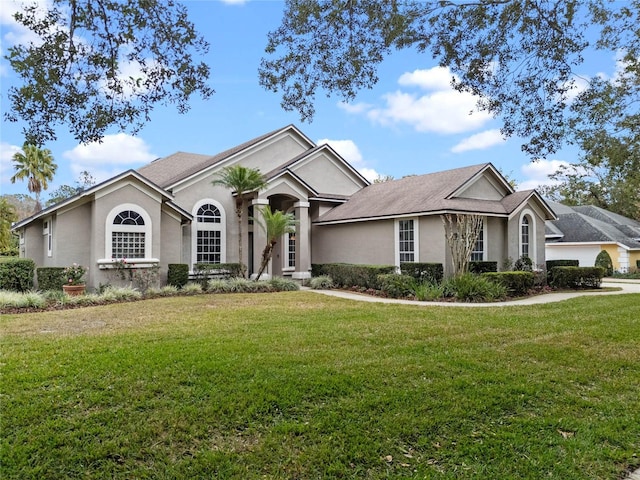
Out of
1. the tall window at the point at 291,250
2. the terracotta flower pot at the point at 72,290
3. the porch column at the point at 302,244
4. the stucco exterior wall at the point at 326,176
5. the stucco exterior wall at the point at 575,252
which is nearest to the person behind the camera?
the terracotta flower pot at the point at 72,290

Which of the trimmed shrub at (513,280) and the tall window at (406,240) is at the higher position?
the tall window at (406,240)

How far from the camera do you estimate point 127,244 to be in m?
16.3

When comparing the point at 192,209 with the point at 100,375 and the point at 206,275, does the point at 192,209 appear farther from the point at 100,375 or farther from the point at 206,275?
the point at 100,375

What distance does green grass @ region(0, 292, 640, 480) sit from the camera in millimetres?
3932

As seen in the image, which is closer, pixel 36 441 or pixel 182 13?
pixel 36 441

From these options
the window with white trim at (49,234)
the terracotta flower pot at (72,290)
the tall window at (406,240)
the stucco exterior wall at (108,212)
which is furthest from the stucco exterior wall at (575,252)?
the window with white trim at (49,234)

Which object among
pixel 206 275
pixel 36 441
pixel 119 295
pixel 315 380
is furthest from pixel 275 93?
pixel 206 275

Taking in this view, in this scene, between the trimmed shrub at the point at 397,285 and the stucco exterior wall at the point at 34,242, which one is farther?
the stucco exterior wall at the point at 34,242

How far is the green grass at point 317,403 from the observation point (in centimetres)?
393

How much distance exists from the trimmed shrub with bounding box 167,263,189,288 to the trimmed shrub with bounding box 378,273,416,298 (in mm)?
7755

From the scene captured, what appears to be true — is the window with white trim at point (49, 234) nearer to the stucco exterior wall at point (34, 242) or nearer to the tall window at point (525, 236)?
the stucco exterior wall at point (34, 242)

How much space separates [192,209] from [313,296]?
777 cm

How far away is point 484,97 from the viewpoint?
360 inches

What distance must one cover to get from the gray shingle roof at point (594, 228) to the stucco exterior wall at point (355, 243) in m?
18.4
